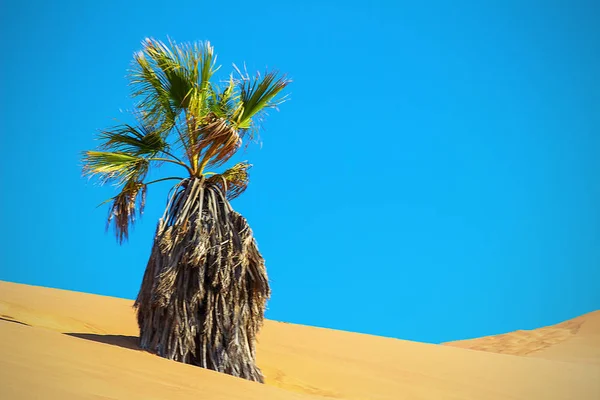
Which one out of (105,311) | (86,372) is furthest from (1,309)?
(86,372)

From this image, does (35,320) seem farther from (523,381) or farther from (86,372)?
(523,381)

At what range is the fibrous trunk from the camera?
9.30 metres

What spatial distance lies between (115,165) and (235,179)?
2010mm

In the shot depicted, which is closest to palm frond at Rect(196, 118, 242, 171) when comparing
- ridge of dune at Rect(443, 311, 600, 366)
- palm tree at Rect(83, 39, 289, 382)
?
palm tree at Rect(83, 39, 289, 382)

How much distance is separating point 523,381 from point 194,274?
9295mm

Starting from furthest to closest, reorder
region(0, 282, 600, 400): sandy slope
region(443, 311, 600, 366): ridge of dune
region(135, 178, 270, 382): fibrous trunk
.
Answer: region(443, 311, 600, 366): ridge of dune, region(135, 178, 270, 382): fibrous trunk, region(0, 282, 600, 400): sandy slope

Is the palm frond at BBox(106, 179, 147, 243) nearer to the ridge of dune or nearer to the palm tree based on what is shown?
the palm tree

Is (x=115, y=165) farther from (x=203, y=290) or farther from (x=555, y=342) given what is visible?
(x=555, y=342)

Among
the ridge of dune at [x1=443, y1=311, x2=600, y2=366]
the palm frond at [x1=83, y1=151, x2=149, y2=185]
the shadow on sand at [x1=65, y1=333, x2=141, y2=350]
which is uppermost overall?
the ridge of dune at [x1=443, y1=311, x2=600, y2=366]

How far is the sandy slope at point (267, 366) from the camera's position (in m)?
6.11

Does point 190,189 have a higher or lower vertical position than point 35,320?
higher

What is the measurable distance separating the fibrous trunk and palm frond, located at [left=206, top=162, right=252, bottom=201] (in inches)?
27.2

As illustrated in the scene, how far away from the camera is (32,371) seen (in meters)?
5.89

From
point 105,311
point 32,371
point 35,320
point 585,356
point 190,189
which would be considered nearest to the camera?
Result: point 32,371
